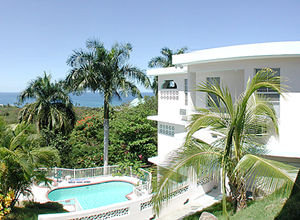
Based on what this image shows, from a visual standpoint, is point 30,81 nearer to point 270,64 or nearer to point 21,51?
point 21,51

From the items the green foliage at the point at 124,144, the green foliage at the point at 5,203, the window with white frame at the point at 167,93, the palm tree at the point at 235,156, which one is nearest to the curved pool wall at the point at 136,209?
the green foliage at the point at 5,203

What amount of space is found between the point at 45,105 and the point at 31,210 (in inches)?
428

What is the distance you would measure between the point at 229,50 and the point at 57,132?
52.6 feet

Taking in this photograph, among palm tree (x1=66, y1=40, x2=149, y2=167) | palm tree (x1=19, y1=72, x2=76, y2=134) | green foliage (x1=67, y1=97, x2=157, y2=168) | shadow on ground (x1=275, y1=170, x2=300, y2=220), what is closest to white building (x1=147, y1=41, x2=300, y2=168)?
shadow on ground (x1=275, y1=170, x2=300, y2=220)

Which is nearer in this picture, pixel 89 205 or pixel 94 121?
pixel 89 205

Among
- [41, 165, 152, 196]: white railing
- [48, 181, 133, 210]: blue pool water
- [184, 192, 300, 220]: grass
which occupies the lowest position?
[48, 181, 133, 210]: blue pool water

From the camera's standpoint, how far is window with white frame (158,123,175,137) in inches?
638

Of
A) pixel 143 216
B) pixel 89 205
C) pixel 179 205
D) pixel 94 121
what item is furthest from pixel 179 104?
pixel 94 121

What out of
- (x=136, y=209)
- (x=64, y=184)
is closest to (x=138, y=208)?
(x=136, y=209)

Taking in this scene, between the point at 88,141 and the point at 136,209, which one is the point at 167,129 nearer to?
the point at 136,209

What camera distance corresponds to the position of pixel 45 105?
19625mm

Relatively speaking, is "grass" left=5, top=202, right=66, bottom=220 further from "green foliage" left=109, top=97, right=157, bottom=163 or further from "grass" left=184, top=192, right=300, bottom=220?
"green foliage" left=109, top=97, right=157, bottom=163

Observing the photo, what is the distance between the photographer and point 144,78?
1872 centimetres

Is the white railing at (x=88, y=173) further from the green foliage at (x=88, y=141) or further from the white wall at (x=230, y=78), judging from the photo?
the white wall at (x=230, y=78)
